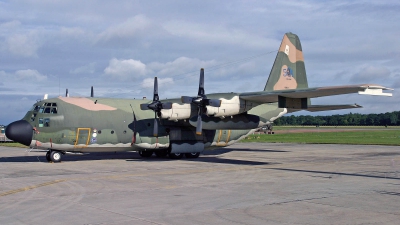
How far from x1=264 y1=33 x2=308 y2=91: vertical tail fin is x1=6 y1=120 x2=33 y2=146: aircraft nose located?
16028mm

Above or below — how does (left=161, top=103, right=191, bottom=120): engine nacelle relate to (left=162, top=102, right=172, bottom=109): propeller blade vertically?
below

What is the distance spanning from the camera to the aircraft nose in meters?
23.7

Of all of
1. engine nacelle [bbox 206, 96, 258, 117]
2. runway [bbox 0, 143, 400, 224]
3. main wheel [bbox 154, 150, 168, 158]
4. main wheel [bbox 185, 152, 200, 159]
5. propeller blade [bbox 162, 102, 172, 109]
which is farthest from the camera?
main wheel [bbox 154, 150, 168, 158]

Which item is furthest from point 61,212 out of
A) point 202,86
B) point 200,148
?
point 200,148

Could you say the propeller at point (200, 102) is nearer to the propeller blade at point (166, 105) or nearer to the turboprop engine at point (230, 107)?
the turboprop engine at point (230, 107)

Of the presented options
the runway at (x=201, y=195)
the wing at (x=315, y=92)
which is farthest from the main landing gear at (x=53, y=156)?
the wing at (x=315, y=92)

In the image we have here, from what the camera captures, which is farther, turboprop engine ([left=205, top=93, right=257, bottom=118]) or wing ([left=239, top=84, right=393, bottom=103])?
turboprop engine ([left=205, top=93, right=257, bottom=118])

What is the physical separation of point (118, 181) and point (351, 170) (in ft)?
36.6

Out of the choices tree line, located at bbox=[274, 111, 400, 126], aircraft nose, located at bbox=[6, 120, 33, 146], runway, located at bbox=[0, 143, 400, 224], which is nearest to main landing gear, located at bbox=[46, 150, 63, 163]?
aircraft nose, located at bbox=[6, 120, 33, 146]

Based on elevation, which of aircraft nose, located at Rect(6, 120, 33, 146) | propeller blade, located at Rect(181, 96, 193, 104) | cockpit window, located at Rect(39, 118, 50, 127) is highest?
propeller blade, located at Rect(181, 96, 193, 104)

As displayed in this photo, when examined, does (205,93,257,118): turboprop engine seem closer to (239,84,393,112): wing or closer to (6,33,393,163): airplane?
(6,33,393,163): airplane

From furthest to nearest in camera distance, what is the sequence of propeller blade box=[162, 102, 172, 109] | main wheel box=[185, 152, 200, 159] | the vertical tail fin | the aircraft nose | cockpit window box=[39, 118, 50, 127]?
the vertical tail fin → main wheel box=[185, 152, 200, 159] → propeller blade box=[162, 102, 172, 109] → cockpit window box=[39, 118, 50, 127] → the aircraft nose

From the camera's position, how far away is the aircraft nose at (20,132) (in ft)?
77.8

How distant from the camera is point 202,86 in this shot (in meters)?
26.2
